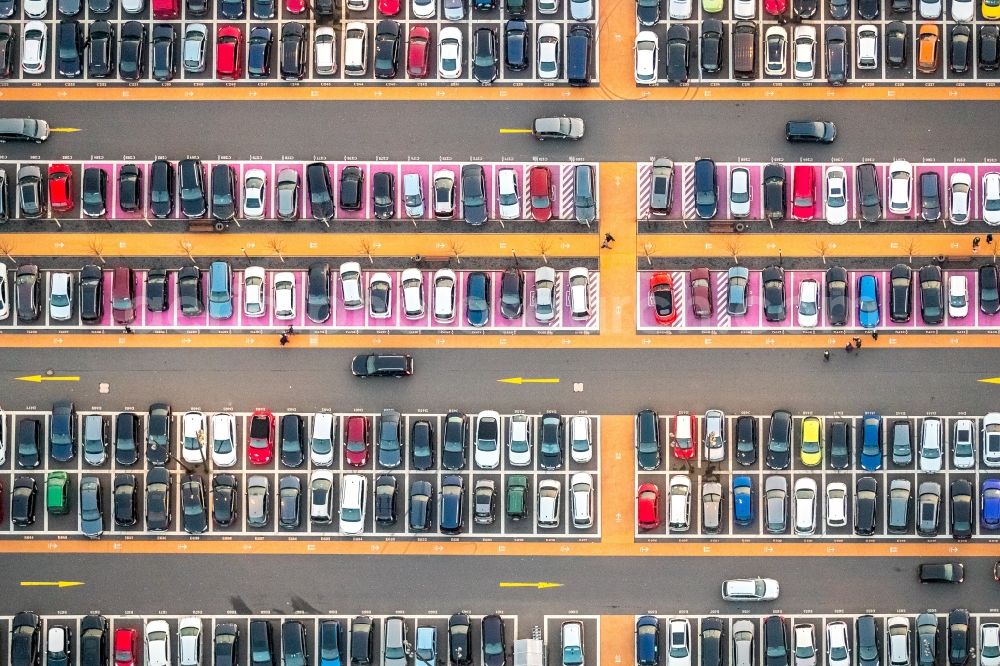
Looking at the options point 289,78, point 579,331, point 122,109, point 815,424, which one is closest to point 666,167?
point 579,331

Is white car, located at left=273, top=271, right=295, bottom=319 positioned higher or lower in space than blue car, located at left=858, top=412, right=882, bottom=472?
higher

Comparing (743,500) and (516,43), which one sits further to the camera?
(516,43)

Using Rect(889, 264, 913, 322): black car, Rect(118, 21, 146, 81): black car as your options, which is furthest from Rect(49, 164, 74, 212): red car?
Rect(889, 264, 913, 322): black car

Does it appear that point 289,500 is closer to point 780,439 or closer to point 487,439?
point 487,439

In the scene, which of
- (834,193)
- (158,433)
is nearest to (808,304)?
(834,193)

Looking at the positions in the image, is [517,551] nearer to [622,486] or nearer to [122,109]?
[622,486]

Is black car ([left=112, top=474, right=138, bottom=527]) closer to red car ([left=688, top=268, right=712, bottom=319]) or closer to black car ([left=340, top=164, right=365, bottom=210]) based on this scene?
black car ([left=340, top=164, right=365, bottom=210])
